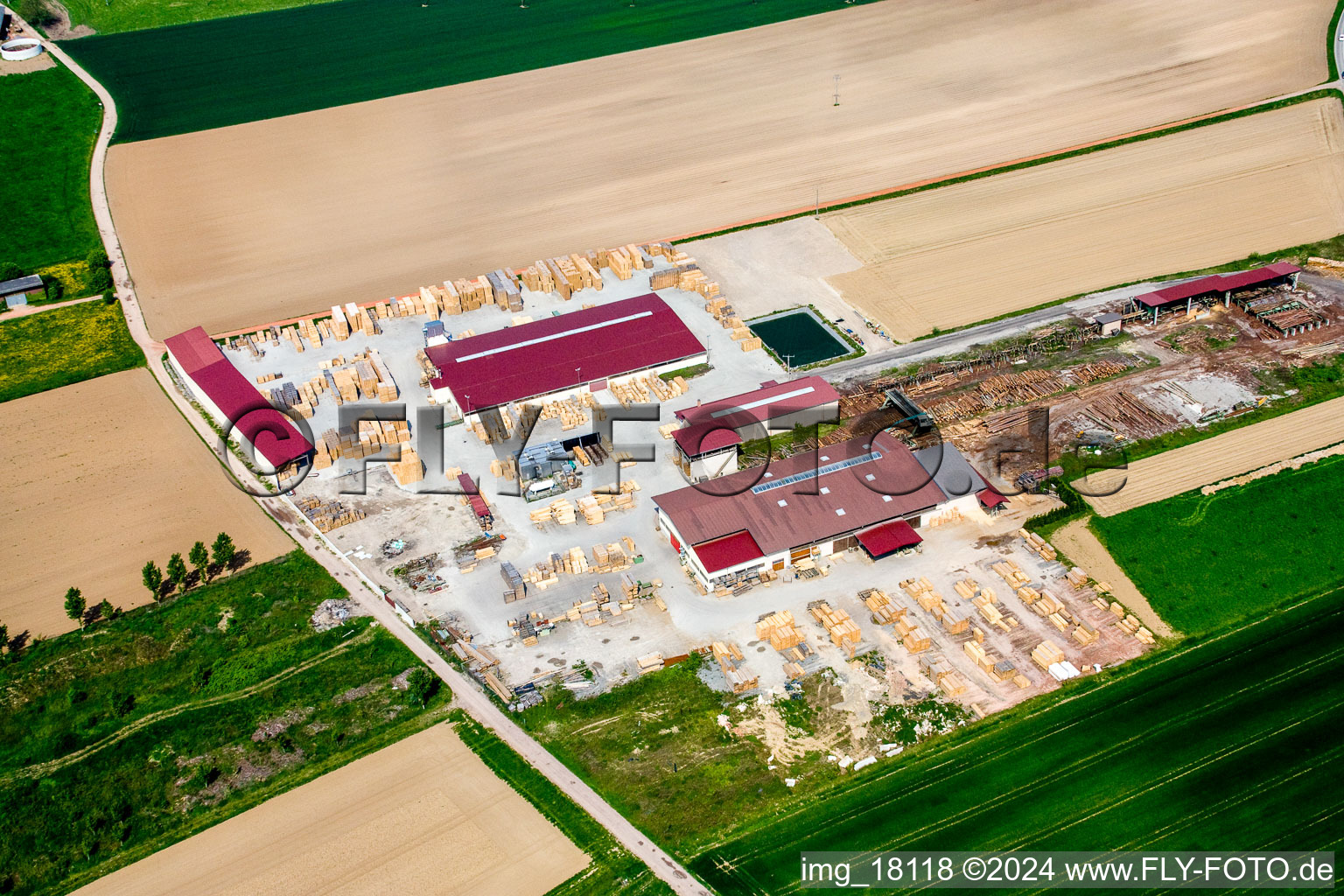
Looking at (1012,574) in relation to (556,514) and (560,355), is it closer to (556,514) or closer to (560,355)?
(556,514)

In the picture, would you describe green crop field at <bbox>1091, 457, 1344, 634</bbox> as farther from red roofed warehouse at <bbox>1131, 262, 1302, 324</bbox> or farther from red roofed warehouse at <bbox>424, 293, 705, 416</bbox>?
red roofed warehouse at <bbox>424, 293, 705, 416</bbox>

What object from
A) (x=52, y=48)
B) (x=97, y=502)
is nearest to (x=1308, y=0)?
(x=97, y=502)

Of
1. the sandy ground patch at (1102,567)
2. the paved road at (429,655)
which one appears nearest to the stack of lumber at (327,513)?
the paved road at (429,655)

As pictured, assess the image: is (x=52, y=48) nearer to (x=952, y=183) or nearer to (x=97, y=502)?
(x=97, y=502)

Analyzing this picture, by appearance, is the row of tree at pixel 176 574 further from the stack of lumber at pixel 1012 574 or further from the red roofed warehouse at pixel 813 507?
the stack of lumber at pixel 1012 574

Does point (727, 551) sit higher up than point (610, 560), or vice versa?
point (727, 551)

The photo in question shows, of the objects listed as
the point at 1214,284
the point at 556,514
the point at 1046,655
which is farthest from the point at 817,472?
the point at 1214,284

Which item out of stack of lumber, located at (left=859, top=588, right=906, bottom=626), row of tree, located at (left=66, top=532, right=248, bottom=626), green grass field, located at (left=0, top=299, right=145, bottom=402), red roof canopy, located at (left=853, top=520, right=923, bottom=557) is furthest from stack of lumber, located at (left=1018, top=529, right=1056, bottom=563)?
green grass field, located at (left=0, top=299, right=145, bottom=402)
